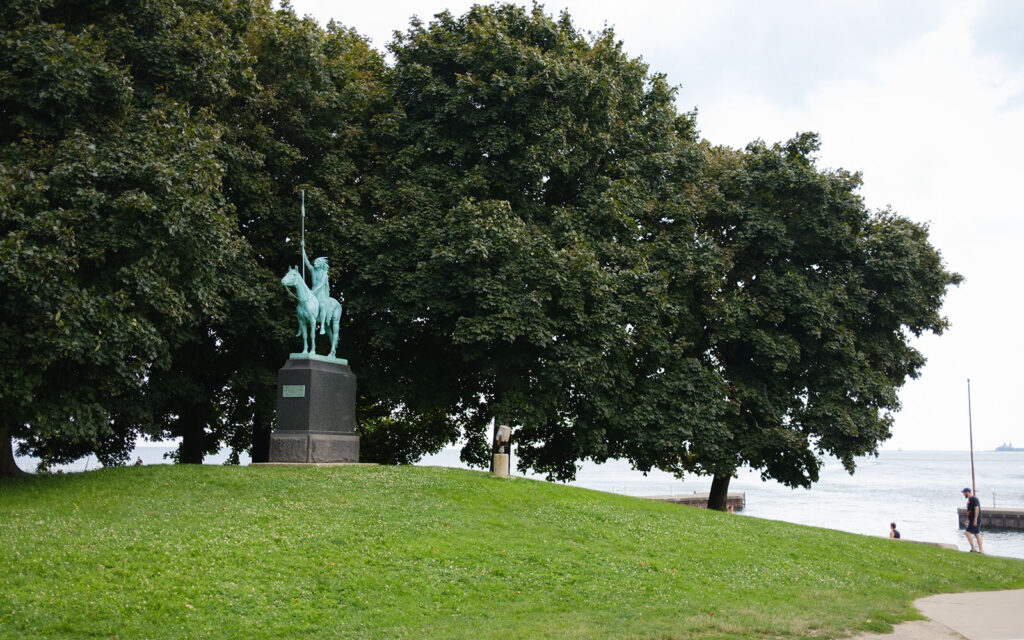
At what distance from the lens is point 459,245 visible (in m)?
23.9

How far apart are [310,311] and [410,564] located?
33.5ft

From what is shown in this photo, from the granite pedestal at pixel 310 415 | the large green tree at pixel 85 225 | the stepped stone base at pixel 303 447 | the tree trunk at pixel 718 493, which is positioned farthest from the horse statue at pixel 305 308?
the tree trunk at pixel 718 493

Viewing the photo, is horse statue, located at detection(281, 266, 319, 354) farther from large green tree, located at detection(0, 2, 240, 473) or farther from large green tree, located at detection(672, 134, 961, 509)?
→ large green tree, located at detection(672, 134, 961, 509)

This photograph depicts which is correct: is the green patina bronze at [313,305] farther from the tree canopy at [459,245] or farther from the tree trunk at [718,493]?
the tree trunk at [718,493]

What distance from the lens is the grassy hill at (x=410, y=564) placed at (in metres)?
11.3

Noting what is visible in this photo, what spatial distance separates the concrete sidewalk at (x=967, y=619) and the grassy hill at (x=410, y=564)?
1.39 feet

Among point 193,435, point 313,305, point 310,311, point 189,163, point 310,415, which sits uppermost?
point 189,163

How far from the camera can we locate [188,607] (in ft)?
37.7

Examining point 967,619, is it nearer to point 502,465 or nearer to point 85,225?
point 502,465

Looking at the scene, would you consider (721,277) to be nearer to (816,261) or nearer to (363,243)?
(816,261)

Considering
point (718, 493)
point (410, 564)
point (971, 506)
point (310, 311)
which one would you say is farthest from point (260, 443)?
point (971, 506)

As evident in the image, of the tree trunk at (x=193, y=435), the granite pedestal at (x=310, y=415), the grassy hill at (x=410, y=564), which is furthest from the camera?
the tree trunk at (x=193, y=435)

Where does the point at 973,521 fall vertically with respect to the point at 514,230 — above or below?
below

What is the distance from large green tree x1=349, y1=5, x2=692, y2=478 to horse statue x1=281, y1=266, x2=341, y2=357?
2.26 m
